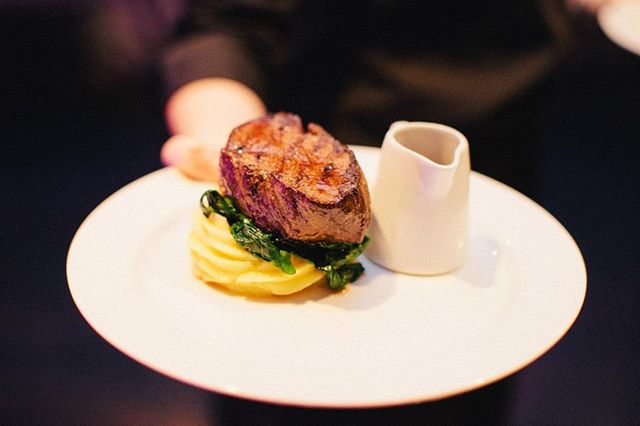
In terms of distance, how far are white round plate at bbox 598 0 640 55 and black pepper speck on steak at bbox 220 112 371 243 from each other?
1463mm

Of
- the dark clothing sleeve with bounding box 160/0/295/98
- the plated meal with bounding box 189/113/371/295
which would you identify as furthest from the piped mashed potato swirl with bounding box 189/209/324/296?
the dark clothing sleeve with bounding box 160/0/295/98

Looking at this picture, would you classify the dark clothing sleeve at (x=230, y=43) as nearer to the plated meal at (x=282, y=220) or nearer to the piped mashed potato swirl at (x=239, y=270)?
the plated meal at (x=282, y=220)

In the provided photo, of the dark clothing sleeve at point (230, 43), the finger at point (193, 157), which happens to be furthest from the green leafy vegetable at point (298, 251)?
the dark clothing sleeve at point (230, 43)

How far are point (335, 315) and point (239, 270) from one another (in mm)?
311

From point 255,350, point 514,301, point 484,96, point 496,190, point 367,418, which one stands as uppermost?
point 484,96

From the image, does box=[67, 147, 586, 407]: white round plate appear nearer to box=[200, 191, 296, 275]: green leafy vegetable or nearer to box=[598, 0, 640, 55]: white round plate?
box=[200, 191, 296, 275]: green leafy vegetable

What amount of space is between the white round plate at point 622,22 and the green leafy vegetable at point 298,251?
1.57 metres

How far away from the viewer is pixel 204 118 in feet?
8.75

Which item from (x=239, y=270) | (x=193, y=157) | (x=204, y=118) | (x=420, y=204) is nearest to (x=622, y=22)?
(x=420, y=204)

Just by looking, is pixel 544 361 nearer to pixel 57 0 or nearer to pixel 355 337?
pixel 355 337

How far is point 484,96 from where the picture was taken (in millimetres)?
2994

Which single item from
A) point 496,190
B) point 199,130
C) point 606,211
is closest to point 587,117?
point 606,211

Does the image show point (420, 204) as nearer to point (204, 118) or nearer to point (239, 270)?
point (239, 270)

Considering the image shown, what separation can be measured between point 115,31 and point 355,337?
4.87 metres
